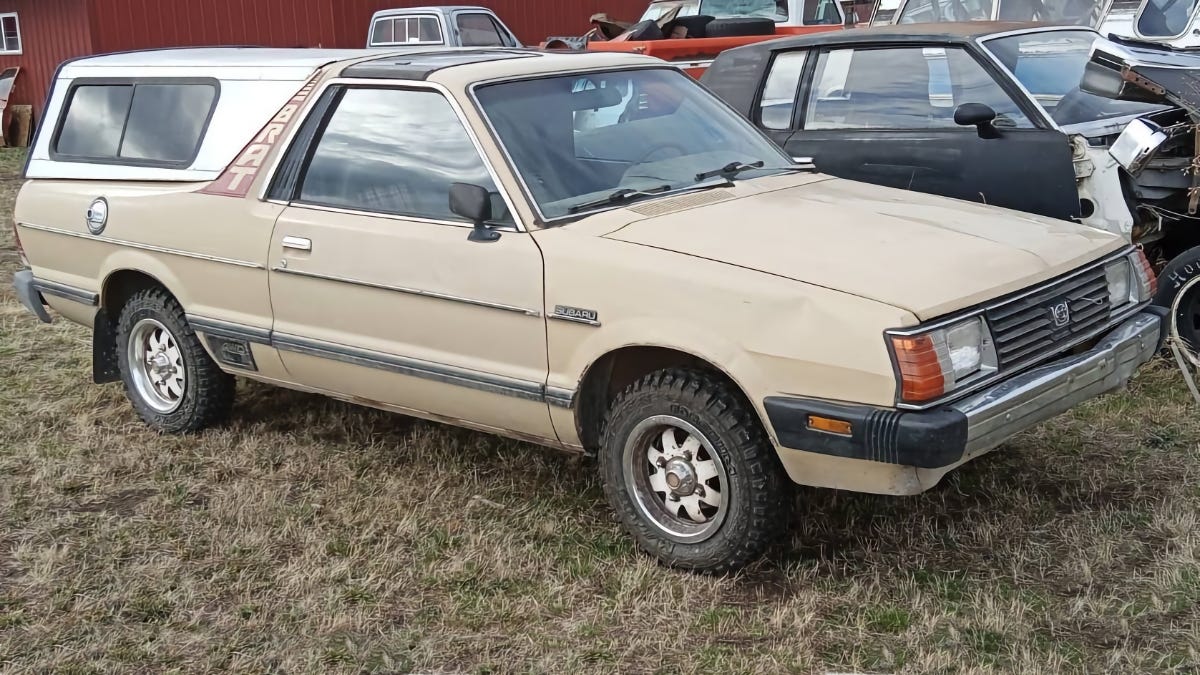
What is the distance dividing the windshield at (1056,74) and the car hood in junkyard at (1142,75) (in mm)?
120

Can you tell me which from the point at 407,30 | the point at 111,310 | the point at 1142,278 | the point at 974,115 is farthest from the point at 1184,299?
the point at 407,30

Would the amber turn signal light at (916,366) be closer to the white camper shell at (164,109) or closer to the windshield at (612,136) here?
the windshield at (612,136)

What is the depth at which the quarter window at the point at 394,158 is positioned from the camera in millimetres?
4363

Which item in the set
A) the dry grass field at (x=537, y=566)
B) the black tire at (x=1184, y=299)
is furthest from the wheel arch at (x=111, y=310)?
the black tire at (x=1184, y=299)

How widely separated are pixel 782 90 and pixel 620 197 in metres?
2.76

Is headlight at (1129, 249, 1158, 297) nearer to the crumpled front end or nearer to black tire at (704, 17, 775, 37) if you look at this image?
the crumpled front end

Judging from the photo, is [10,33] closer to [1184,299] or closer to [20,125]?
[20,125]

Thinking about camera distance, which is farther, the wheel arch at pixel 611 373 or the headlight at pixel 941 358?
the wheel arch at pixel 611 373

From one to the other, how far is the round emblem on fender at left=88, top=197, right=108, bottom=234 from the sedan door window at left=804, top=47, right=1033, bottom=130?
3528mm

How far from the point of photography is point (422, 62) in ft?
15.5

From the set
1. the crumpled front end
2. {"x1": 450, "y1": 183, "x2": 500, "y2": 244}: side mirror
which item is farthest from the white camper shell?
the crumpled front end

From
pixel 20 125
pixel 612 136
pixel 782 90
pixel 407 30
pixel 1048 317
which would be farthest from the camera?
pixel 20 125

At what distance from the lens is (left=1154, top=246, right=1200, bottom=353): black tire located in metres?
5.47

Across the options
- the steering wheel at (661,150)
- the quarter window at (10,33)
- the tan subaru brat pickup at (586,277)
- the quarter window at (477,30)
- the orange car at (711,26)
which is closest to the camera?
the tan subaru brat pickup at (586,277)
